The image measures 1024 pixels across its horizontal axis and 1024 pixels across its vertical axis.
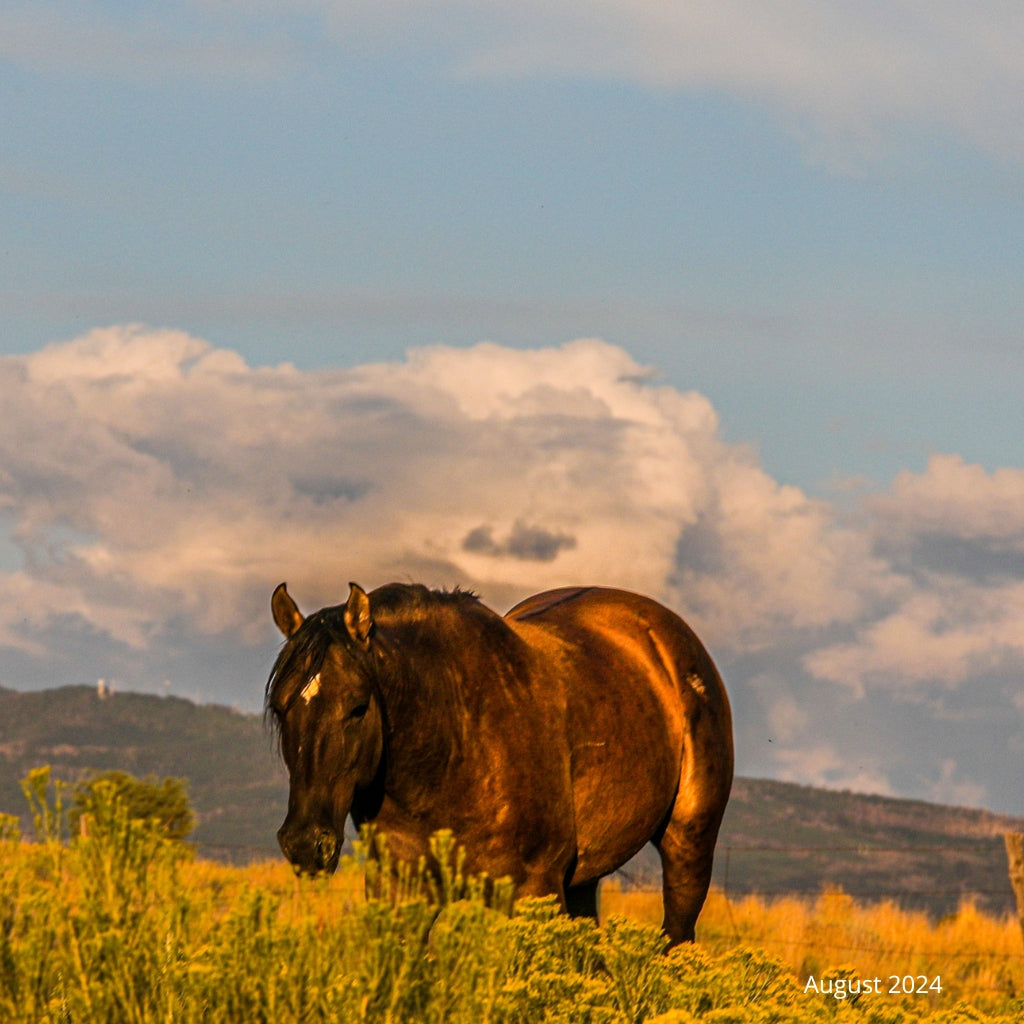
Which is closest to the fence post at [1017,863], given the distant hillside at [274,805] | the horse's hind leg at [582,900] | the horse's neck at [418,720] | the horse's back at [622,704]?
the horse's back at [622,704]

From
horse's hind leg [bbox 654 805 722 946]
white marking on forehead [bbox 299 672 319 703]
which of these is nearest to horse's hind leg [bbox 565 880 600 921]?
horse's hind leg [bbox 654 805 722 946]

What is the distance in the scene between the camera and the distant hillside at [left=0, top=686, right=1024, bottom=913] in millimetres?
127875

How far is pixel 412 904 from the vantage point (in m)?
4.74

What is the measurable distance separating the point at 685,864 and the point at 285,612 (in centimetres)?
323

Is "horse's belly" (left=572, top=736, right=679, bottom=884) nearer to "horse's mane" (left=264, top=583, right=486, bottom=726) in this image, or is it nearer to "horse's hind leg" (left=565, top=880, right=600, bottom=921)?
"horse's hind leg" (left=565, top=880, right=600, bottom=921)

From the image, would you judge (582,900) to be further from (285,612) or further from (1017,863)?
(1017,863)

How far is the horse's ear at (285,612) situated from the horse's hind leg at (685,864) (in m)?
2.94

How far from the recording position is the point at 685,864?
877cm

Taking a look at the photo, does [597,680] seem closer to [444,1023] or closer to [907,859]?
[444,1023]

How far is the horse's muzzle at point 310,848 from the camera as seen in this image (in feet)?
19.7

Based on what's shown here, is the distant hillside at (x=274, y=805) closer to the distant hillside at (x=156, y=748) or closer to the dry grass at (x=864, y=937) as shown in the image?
the distant hillside at (x=156, y=748)

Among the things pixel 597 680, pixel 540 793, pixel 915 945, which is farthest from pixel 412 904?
pixel 915 945

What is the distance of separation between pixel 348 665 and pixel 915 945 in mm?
13349

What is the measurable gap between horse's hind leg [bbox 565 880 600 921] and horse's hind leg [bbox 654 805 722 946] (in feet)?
1.38
